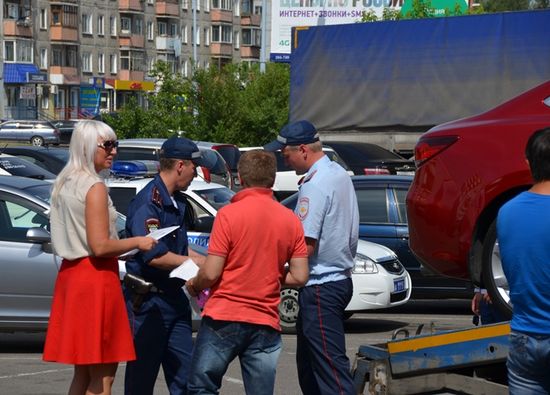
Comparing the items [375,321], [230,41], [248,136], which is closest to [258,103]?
[248,136]

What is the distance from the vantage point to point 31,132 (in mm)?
69312

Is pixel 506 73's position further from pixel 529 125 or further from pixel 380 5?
pixel 380 5

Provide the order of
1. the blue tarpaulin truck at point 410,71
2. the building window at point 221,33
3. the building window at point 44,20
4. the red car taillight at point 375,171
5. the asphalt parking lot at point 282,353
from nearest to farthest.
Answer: the asphalt parking lot at point 282,353
the blue tarpaulin truck at point 410,71
the red car taillight at point 375,171
the building window at point 44,20
the building window at point 221,33

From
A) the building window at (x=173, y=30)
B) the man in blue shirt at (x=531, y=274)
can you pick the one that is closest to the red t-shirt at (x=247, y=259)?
the man in blue shirt at (x=531, y=274)

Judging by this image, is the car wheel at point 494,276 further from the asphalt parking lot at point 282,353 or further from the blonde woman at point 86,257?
the blonde woman at point 86,257

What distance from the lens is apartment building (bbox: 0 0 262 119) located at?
87875 millimetres

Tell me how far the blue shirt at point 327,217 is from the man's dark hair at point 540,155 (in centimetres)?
210

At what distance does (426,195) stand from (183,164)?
72.0 inches

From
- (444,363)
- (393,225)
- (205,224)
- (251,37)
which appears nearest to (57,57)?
(251,37)

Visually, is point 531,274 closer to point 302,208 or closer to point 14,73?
point 302,208

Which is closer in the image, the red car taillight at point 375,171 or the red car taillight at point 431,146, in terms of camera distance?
the red car taillight at point 431,146

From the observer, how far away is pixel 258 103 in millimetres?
34594

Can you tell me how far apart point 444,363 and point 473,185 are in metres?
1.77

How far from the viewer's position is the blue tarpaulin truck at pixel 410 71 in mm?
18188
